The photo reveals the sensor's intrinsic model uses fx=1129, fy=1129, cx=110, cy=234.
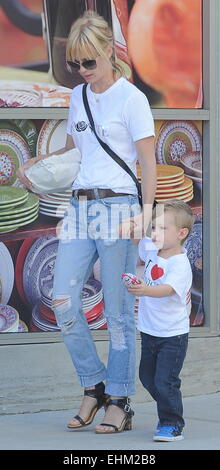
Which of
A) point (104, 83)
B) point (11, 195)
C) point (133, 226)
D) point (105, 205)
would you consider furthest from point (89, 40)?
point (11, 195)

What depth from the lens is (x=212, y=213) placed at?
6930 mm

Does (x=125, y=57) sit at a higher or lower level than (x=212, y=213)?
higher

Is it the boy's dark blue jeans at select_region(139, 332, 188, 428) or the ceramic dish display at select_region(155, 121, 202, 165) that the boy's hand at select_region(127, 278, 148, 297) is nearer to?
the boy's dark blue jeans at select_region(139, 332, 188, 428)

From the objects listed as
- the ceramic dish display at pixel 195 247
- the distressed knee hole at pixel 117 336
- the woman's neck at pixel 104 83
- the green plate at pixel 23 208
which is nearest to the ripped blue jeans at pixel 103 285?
the distressed knee hole at pixel 117 336

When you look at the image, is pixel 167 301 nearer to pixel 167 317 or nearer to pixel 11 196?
pixel 167 317

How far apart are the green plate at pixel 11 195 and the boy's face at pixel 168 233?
4.78ft

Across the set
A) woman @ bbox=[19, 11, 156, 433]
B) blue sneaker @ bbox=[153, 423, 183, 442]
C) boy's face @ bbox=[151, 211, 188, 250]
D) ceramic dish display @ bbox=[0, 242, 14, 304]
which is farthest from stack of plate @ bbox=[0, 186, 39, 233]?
blue sneaker @ bbox=[153, 423, 183, 442]

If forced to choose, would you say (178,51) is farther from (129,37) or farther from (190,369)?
(190,369)

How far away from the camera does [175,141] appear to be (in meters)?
6.91

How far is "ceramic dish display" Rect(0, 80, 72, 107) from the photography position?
655cm

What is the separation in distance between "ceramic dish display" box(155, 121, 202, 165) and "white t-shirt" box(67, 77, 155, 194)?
1379 mm

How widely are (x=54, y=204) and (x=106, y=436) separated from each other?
5.76 ft
